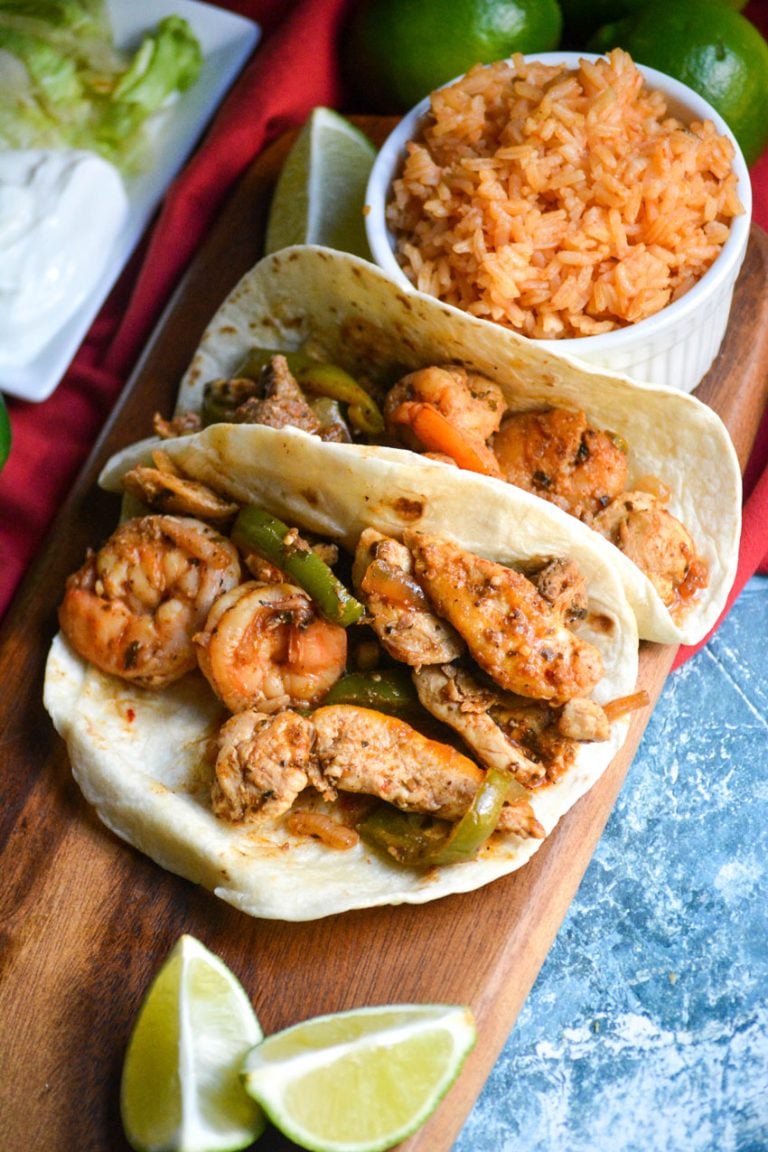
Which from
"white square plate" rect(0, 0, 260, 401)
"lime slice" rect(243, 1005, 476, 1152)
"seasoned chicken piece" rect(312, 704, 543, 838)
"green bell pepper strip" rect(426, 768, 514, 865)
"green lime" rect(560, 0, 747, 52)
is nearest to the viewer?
"lime slice" rect(243, 1005, 476, 1152)

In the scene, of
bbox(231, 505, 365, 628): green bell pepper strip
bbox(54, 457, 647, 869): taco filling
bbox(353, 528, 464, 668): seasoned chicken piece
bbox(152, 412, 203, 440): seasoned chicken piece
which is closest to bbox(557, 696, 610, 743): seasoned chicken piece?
bbox(54, 457, 647, 869): taco filling

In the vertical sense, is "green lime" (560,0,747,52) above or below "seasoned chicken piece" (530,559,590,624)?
above

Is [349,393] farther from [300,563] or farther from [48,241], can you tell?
[48,241]

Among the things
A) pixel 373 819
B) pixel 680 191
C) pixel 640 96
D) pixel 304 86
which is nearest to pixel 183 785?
pixel 373 819

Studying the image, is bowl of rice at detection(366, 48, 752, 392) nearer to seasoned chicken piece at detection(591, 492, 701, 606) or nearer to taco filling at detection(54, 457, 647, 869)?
seasoned chicken piece at detection(591, 492, 701, 606)

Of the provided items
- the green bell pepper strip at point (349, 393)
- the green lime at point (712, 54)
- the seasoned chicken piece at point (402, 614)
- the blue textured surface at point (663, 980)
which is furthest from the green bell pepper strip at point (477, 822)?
the green lime at point (712, 54)

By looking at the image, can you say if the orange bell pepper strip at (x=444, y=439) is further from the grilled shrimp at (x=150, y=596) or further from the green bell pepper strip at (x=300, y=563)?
the grilled shrimp at (x=150, y=596)
